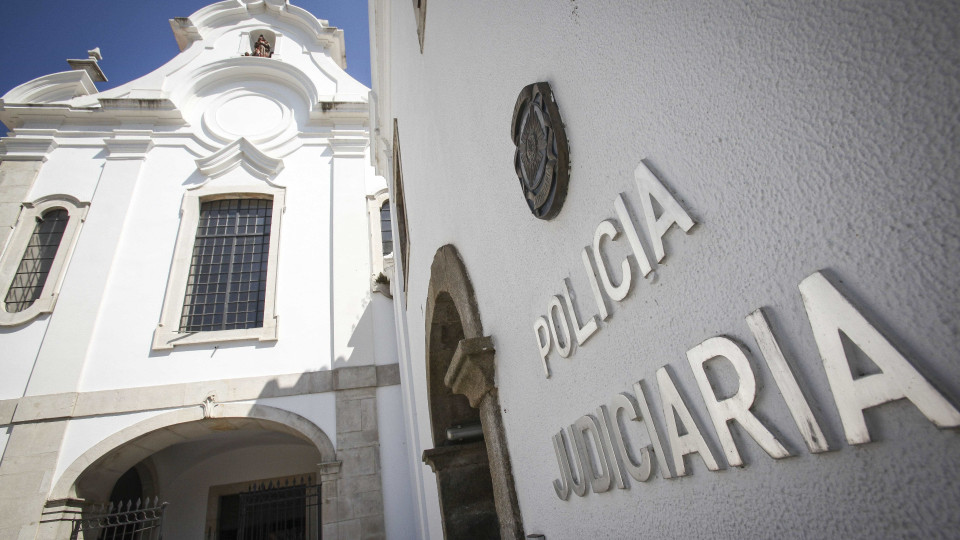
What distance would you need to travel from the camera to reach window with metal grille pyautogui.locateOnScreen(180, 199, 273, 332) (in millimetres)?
7984

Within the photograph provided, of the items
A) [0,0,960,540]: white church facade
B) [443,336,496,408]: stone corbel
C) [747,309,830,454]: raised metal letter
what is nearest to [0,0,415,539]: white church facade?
[0,0,960,540]: white church facade

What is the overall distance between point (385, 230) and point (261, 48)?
19.7ft

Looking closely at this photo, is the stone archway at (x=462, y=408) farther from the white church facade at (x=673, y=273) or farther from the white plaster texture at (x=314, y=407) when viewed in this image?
the white plaster texture at (x=314, y=407)

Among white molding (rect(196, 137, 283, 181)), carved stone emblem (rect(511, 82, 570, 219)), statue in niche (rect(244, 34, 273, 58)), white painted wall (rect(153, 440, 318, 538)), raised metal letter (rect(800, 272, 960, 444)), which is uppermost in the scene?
statue in niche (rect(244, 34, 273, 58))

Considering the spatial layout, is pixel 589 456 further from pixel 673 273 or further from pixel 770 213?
pixel 770 213

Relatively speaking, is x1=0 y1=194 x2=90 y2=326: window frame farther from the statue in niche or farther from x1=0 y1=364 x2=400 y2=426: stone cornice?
the statue in niche

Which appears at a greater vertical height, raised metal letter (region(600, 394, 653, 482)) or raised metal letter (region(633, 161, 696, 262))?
raised metal letter (region(633, 161, 696, 262))

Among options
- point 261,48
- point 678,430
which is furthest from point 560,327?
point 261,48

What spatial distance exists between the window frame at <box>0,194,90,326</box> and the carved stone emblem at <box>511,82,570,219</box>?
878cm

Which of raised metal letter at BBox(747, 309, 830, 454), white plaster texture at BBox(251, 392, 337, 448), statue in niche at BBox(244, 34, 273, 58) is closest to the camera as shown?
raised metal letter at BBox(747, 309, 830, 454)

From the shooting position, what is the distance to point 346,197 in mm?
9023

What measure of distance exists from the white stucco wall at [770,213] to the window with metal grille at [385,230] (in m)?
8.00

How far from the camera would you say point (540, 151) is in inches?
57.9

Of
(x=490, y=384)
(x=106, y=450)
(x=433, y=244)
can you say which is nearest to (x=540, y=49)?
(x=490, y=384)
